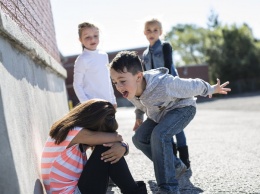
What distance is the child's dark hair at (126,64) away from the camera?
3.15 m

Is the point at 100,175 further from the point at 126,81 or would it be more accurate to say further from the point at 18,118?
the point at 126,81

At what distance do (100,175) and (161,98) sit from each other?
98 cm

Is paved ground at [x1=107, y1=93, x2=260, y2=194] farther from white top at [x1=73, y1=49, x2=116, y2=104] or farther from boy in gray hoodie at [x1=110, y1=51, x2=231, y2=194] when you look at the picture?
white top at [x1=73, y1=49, x2=116, y2=104]

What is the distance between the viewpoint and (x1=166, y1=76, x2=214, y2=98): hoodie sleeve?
10.7 ft

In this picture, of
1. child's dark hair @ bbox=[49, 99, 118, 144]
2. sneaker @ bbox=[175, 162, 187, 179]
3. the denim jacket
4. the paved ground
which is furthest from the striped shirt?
the denim jacket

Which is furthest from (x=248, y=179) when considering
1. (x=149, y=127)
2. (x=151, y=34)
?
(x=151, y=34)

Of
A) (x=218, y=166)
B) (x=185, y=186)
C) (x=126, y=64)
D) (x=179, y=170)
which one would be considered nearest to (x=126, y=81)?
(x=126, y=64)

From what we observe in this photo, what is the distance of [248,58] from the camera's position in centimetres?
3988

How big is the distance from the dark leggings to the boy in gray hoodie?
0.54 metres

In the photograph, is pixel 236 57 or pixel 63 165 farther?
pixel 236 57

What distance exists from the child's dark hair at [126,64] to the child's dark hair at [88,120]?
0.47 m

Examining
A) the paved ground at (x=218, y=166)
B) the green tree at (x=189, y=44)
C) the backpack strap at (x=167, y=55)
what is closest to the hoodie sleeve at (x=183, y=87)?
the paved ground at (x=218, y=166)

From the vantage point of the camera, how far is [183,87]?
3279 millimetres

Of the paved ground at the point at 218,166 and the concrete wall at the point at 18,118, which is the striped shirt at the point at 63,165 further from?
the paved ground at the point at 218,166
